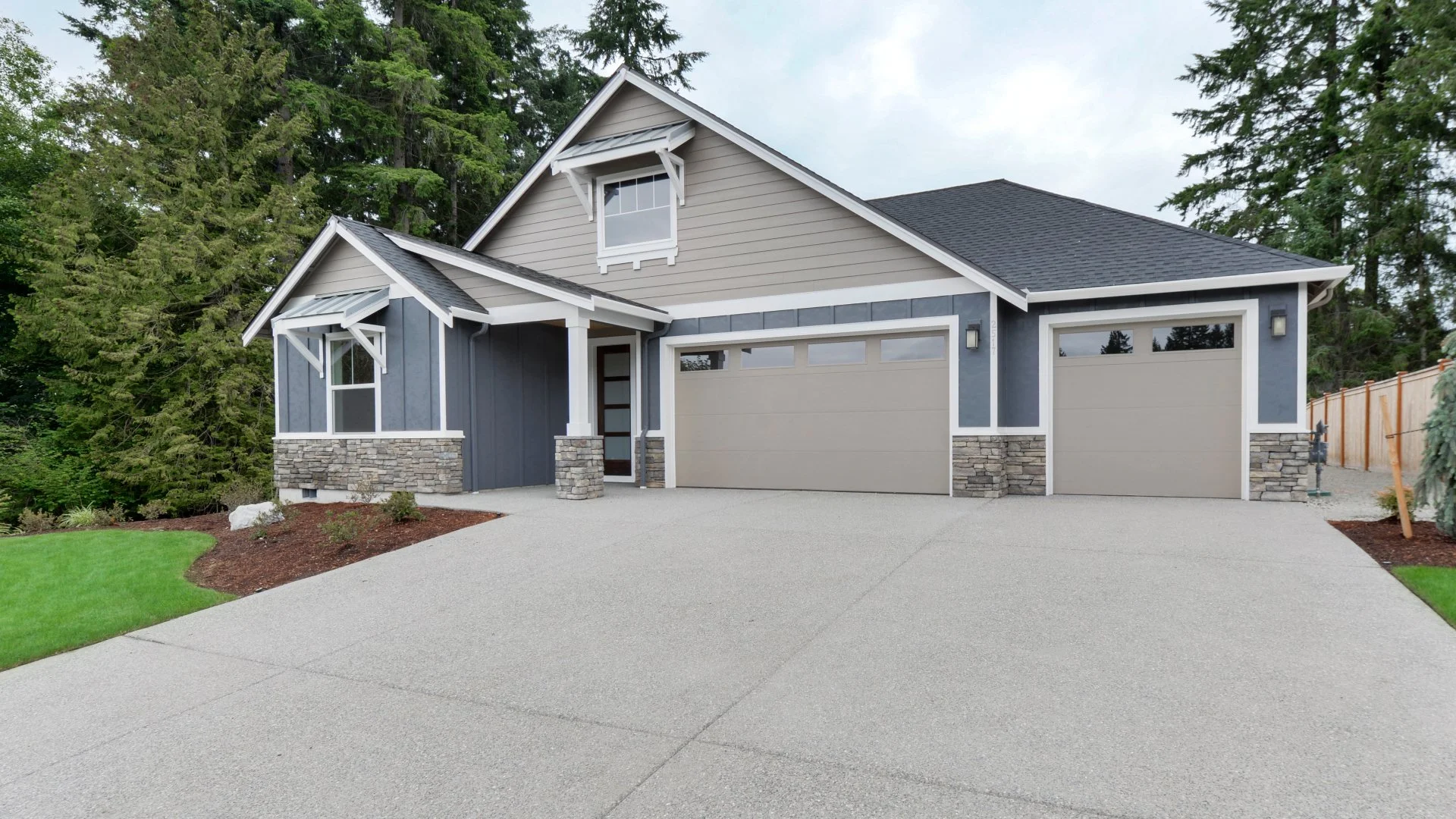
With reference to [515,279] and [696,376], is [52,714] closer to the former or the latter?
[515,279]

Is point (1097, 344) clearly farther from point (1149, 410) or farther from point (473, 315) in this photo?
point (473, 315)

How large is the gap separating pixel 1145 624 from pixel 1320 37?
77.9 ft

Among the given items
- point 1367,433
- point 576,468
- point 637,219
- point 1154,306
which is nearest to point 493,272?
point 637,219

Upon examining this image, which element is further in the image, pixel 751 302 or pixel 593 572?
pixel 751 302

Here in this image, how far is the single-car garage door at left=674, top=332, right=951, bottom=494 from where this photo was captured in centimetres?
958

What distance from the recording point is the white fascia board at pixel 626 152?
410 inches

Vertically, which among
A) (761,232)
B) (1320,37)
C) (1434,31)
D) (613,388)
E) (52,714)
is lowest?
(52,714)

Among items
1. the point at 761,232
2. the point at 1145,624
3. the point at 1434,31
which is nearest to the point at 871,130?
the point at 1434,31

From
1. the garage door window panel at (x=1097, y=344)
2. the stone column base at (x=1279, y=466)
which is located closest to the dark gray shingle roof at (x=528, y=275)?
the garage door window panel at (x=1097, y=344)

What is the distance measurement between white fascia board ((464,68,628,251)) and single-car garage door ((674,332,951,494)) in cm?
412

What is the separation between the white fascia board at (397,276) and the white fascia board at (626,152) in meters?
2.99

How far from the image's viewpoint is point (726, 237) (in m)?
10.6

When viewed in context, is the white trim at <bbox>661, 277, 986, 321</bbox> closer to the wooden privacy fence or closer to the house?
the house

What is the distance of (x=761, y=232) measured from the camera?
10.4 meters
